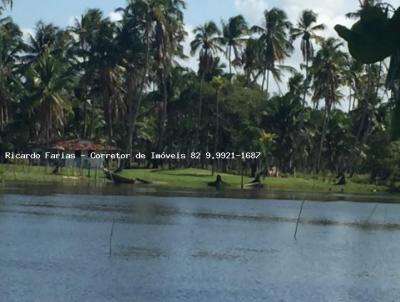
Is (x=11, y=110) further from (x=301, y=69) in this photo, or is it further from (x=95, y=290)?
(x=95, y=290)

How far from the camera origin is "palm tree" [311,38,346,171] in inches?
3844

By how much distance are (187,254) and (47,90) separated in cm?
5389

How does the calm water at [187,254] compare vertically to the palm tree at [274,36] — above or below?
below

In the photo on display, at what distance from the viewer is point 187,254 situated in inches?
1204

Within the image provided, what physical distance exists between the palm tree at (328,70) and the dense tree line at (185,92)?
0.42 feet

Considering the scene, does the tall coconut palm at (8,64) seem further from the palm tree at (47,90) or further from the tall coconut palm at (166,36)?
the tall coconut palm at (166,36)

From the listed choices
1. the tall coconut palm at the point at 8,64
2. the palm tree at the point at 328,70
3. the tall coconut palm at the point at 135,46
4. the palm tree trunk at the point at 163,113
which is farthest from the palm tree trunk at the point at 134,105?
the palm tree at the point at 328,70

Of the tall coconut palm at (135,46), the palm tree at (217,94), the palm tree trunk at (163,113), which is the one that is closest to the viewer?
the tall coconut palm at (135,46)

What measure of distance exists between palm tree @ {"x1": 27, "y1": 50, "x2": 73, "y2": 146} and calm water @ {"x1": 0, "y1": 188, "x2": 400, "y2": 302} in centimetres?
2874

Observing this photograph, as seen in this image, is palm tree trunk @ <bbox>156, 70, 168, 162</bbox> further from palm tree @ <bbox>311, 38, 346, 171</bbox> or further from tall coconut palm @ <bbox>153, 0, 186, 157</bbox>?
palm tree @ <bbox>311, 38, 346, 171</bbox>

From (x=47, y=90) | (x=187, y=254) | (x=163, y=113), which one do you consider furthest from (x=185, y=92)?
(x=187, y=254)

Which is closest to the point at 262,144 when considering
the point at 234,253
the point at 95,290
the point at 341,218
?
the point at 341,218

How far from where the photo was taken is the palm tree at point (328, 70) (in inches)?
3844

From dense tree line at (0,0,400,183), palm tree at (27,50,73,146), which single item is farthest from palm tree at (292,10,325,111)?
palm tree at (27,50,73,146)
